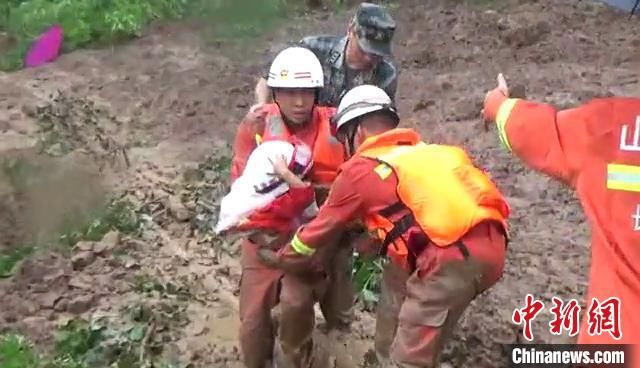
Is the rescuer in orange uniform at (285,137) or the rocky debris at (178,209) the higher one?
the rescuer in orange uniform at (285,137)

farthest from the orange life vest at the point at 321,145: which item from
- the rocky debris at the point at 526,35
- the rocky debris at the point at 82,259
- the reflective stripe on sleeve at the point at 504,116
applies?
the rocky debris at the point at 526,35

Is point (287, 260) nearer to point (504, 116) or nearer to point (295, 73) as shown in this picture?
point (295, 73)

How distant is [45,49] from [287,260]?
32.0ft

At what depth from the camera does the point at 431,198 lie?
14.8ft

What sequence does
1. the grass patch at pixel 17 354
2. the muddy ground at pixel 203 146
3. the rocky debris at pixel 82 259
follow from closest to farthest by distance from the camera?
the grass patch at pixel 17 354 < the muddy ground at pixel 203 146 < the rocky debris at pixel 82 259

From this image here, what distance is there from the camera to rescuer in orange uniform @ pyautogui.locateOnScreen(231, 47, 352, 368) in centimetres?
547

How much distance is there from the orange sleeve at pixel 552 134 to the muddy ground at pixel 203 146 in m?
2.56

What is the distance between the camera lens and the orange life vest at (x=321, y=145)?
17.9 feet

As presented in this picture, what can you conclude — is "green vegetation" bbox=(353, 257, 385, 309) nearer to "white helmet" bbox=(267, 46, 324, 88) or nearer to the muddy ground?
the muddy ground

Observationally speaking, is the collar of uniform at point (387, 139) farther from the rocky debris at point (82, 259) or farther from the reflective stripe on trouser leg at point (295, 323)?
the rocky debris at point (82, 259)

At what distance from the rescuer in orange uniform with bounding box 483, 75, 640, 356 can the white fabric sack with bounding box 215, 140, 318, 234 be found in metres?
1.87

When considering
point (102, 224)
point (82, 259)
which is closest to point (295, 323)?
point (82, 259)

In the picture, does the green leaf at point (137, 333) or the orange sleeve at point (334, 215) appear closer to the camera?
the orange sleeve at point (334, 215)

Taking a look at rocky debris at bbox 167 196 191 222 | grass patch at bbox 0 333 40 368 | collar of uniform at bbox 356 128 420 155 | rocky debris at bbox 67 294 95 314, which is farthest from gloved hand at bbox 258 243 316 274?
rocky debris at bbox 167 196 191 222
